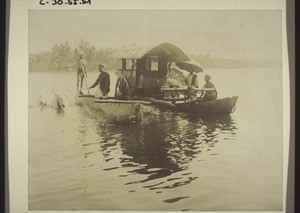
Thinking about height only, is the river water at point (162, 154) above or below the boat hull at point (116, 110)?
below

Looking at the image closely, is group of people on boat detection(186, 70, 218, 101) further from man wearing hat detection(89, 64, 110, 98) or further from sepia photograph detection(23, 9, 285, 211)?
man wearing hat detection(89, 64, 110, 98)

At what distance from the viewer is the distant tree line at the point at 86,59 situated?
1.63m

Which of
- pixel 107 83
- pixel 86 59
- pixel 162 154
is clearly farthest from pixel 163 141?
pixel 86 59

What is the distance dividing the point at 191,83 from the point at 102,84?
0.41 metres

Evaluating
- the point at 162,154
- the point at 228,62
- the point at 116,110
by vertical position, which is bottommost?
the point at 162,154

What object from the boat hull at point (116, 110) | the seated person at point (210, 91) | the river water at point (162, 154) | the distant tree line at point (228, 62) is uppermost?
the distant tree line at point (228, 62)

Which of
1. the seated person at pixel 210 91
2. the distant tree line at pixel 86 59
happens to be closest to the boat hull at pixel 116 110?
the distant tree line at pixel 86 59

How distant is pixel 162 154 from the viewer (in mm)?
1624

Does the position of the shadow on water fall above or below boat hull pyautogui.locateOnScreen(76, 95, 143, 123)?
below

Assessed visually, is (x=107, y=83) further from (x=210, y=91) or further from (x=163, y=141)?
(x=210, y=91)

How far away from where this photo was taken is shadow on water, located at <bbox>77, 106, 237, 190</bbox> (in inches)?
63.5

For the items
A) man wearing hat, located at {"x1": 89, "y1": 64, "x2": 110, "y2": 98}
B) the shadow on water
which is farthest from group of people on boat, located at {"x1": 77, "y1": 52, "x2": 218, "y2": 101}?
the shadow on water

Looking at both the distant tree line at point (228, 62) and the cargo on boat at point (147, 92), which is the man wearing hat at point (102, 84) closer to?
the cargo on boat at point (147, 92)

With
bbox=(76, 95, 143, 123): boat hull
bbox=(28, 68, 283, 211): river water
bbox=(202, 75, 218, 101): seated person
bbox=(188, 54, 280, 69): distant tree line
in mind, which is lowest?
bbox=(28, 68, 283, 211): river water
